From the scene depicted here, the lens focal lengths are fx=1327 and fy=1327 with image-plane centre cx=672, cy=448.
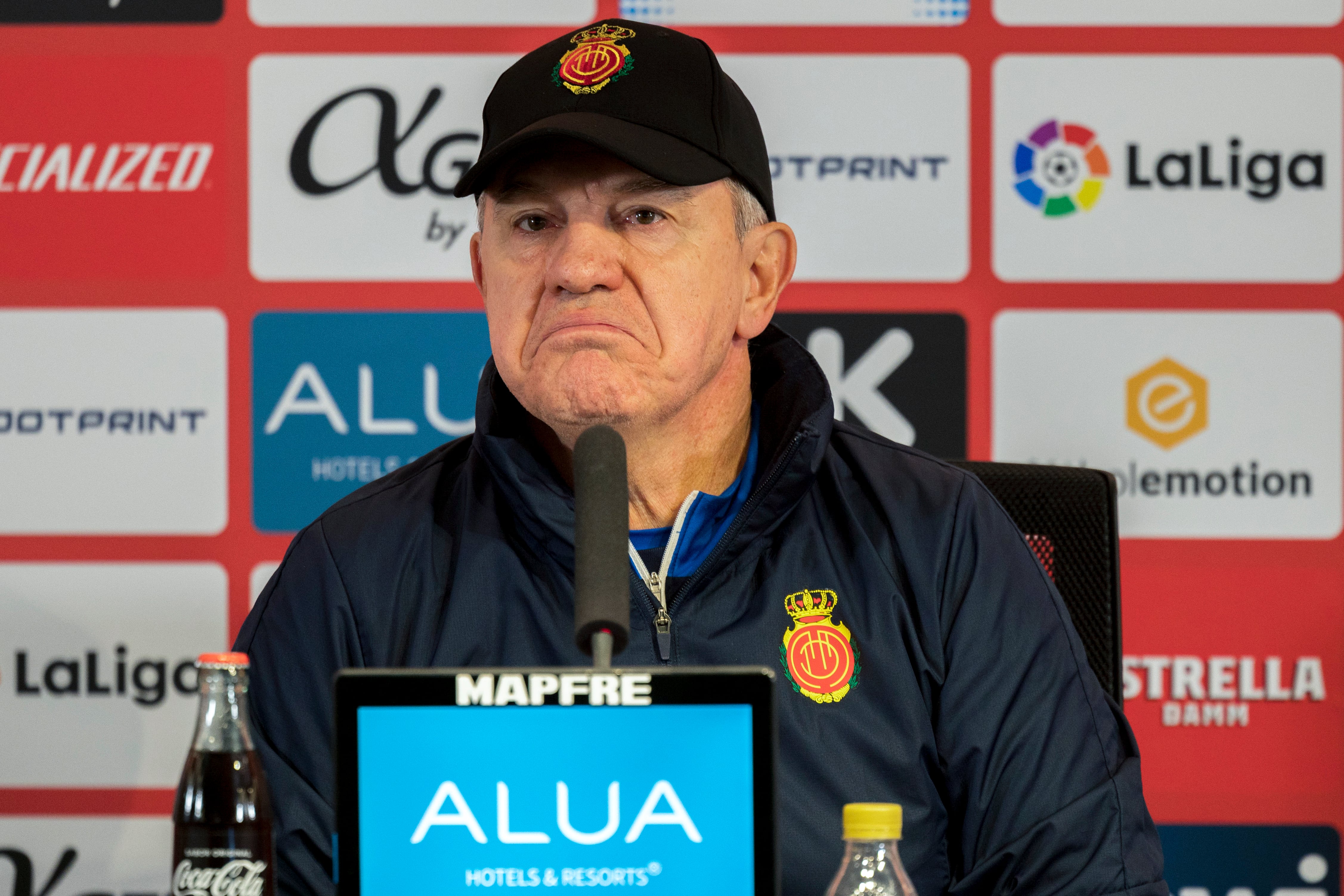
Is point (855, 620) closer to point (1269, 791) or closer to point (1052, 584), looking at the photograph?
point (1052, 584)

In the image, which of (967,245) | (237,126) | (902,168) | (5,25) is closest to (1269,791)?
(967,245)

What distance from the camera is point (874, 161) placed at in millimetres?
2053

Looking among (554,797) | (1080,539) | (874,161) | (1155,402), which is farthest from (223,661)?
(1155,402)

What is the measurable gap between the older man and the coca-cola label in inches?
13.1

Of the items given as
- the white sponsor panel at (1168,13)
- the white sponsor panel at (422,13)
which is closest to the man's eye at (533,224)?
the white sponsor panel at (422,13)

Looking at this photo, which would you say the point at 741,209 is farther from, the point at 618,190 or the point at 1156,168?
the point at 1156,168

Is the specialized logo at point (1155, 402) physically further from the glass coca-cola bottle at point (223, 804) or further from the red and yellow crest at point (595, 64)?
the glass coca-cola bottle at point (223, 804)

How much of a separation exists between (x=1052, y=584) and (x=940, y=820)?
260mm

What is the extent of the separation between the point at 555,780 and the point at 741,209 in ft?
2.39

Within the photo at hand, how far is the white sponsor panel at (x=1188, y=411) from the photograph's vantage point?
6.70 ft

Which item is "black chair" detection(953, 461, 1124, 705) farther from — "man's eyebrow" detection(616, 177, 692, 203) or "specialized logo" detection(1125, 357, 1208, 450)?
"specialized logo" detection(1125, 357, 1208, 450)

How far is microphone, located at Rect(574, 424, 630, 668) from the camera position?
0.58 meters

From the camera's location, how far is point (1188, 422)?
204cm

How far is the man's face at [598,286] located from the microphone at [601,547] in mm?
432
